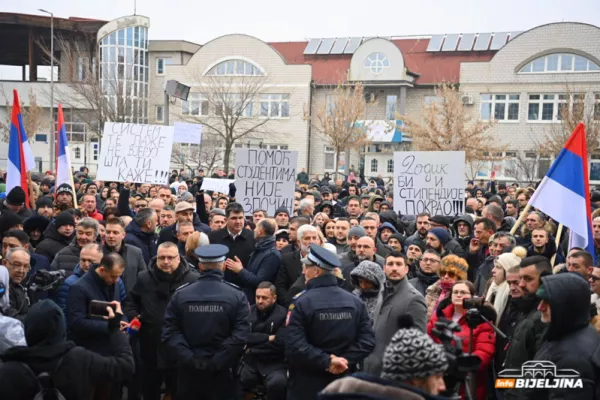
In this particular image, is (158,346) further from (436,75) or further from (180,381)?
(436,75)

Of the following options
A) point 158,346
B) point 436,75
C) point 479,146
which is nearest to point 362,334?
point 158,346

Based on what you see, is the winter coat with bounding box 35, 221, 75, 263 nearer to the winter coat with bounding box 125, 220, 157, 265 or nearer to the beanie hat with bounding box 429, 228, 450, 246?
the winter coat with bounding box 125, 220, 157, 265

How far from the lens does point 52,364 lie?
5211mm

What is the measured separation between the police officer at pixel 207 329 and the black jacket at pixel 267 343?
54cm

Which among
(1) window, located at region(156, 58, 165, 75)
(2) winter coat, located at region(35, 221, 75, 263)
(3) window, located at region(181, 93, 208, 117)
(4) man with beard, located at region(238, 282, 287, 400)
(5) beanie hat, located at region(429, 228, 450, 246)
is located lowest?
(4) man with beard, located at region(238, 282, 287, 400)

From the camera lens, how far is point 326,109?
152ft

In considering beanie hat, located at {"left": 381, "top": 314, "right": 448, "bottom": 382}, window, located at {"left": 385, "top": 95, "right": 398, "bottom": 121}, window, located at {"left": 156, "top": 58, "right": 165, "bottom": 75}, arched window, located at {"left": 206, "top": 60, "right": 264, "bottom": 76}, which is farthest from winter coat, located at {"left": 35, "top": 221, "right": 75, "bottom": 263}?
window, located at {"left": 156, "top": 58, "right": 165, "bottom": 75}

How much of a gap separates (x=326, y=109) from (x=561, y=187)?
37.3m

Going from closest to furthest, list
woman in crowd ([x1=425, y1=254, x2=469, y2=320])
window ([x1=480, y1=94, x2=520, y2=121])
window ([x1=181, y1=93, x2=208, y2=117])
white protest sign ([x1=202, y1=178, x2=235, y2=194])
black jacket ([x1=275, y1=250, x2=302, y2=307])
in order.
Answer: woman in crowd ([x1=425, y1=254, x2=469, y2=320]) → black jacket ([x1=275, y1=250, x2=302, y2=307]) → white protest sign ([x1=202, y1=178, x2=235, y2=194]) → window ([x1=480, y1=94, x2=520, y2=121]) → window ([x1=181, y1=93, x2=208, y2=117])

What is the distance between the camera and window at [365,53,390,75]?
4734cm

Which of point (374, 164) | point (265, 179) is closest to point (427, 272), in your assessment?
point (265, 179)

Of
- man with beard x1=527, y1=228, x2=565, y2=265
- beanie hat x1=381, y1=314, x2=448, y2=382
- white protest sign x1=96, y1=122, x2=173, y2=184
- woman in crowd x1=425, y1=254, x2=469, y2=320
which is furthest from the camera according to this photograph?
white protest sign x1=96, y1=122, x2=173, y2=184

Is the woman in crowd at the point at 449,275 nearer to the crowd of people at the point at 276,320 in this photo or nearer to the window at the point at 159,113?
the crowd of people at the point at 276,320

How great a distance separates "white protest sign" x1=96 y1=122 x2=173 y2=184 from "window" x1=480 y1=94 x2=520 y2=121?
34598 mm
